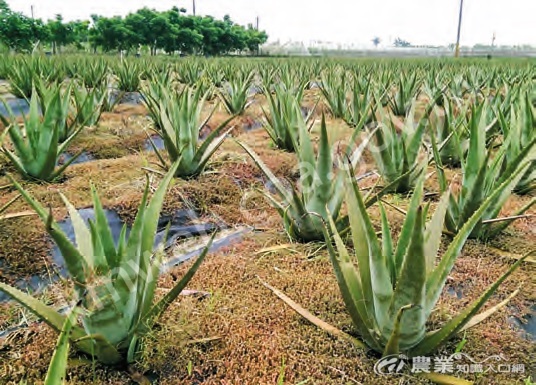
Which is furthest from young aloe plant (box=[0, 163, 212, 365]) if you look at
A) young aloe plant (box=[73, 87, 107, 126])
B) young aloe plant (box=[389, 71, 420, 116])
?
young aloe plant (box=[389, 71, 420, 116])

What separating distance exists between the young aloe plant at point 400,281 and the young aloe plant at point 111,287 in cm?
41

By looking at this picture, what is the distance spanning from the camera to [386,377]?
1.10m

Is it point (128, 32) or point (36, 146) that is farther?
point (128, 32)

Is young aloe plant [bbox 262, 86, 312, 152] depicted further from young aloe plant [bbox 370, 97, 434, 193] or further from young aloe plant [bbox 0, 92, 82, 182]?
young aloe plant [bbox 0, 92, 82, 182]

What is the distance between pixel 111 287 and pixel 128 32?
23345mm

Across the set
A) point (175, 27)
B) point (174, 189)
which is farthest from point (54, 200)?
point (175, 27)

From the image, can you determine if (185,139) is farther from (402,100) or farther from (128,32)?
(128,32)

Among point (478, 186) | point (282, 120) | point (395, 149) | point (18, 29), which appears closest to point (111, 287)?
point (478, 186)

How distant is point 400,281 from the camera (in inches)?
39.2

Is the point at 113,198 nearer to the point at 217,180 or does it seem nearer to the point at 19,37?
the point at 217,180

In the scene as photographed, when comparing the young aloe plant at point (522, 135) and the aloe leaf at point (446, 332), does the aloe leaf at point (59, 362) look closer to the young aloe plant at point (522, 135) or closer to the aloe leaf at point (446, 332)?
the aloe leaf at point (446, 332)

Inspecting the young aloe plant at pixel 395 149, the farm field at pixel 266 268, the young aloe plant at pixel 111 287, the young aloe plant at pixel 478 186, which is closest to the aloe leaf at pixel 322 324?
the farm field at pixel 266 268

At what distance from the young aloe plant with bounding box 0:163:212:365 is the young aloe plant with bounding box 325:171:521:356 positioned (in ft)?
1.35

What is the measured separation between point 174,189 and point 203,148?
13.1 inches
